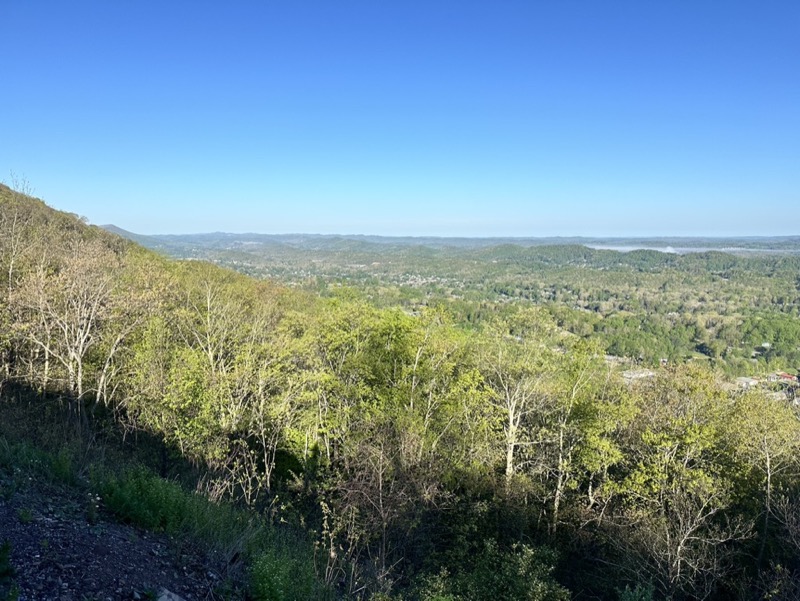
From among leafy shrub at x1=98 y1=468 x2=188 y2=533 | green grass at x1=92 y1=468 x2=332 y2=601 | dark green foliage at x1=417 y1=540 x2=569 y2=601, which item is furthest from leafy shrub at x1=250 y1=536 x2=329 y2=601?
dark green foliage at x1=417 y1=540 x2=569 y2=601

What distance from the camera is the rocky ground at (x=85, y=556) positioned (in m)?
5.44

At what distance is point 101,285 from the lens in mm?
14562

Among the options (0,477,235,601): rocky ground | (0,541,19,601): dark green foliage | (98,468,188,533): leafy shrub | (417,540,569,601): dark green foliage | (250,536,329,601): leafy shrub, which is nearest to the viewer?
(0,541,19,601): dark green foliage

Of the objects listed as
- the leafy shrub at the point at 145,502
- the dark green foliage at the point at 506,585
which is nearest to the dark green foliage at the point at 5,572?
the leafy shrub at the point at 145,502

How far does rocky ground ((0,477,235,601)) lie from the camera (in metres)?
5.44

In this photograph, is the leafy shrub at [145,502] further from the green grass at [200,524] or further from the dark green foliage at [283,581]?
the dark green foliage at [283,581]

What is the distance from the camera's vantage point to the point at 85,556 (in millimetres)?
5984

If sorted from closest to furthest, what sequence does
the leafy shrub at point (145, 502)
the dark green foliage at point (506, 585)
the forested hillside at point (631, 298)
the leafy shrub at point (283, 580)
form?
1. the leafy shrub at point (283, 580)
2. the leafy shrub at point (145, 502)
3. the dark green foliage at point (506, 585)
4. the forested hillside at point (631, 298)

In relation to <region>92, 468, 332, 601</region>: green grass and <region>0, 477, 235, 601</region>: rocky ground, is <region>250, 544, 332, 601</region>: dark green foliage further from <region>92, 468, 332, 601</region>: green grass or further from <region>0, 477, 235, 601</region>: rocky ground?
<region>0, 477, 235, 601</region>: rocky ground

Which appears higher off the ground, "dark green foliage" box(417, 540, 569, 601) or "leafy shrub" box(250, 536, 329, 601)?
"leafy shrub" box(250, 536, 329, 601)

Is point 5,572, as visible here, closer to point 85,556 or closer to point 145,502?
point 85,556

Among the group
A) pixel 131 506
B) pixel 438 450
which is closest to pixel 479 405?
pixel 438 450

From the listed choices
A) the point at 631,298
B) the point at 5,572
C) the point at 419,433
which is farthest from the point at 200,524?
the point at 631,298

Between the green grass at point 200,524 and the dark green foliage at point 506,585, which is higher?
the green grass at point 200,524
